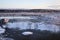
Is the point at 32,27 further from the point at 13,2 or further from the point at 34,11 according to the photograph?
the point at 13,2

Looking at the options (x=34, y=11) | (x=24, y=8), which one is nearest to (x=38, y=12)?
(x=34, y=11)

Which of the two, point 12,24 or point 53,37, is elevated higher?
point 12,24

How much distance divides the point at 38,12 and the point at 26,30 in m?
0.24

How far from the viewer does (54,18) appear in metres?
1.35

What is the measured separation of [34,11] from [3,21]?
1.18 ft

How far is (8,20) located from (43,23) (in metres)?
0.39

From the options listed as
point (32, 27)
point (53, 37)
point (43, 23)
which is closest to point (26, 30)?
point (32, 27)

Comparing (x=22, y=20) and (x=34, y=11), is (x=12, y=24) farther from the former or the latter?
(x=34, y=11)

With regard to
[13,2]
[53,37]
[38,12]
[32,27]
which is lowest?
[53,37]

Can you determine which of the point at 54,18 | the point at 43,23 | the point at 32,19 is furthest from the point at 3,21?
the point at 54,18

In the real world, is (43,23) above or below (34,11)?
below

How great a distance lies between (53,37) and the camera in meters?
1.36

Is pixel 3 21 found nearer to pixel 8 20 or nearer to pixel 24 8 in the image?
pixel 8 20

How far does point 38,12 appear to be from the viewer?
4.44 ft
